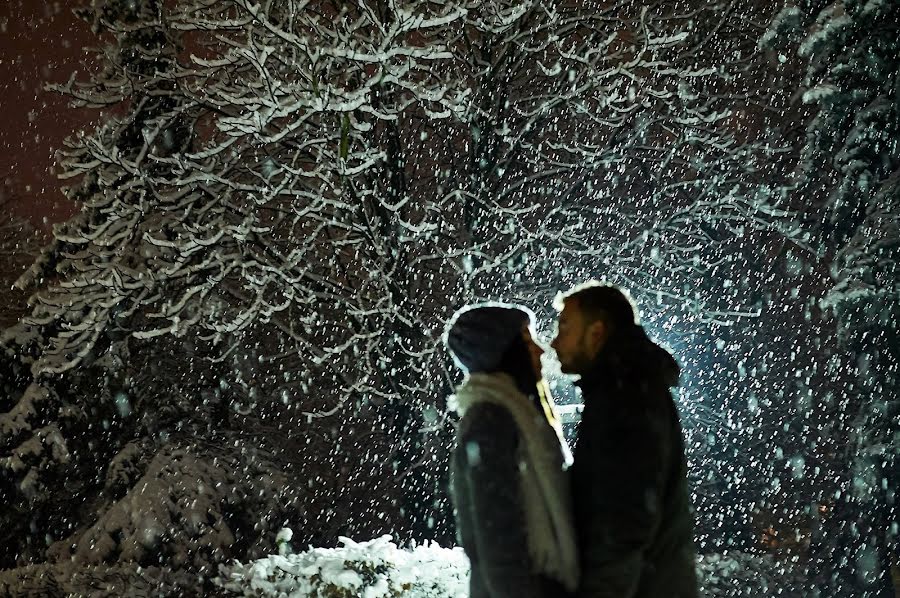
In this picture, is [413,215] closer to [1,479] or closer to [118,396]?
[118,396]

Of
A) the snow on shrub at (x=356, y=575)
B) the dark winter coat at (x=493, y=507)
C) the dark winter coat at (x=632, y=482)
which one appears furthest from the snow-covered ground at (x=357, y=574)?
the dark winter coat at (x=632, y=482)

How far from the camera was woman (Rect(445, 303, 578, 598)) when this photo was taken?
2.62 metres

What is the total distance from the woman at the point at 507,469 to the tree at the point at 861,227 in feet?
23.9

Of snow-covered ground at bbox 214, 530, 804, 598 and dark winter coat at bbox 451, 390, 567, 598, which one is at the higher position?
snow-covered ground at bbox 214, 530, 804, 598

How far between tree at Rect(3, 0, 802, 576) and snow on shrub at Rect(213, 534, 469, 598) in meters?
2.02

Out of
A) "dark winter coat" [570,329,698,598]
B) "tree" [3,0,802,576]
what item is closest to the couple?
"dark winter coat" [570,329,698,598]

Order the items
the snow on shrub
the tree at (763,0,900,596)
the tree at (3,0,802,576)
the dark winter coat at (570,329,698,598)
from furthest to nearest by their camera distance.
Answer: the tree at (3,0,802,576) < the tree at (763,0,900,596) < the snow on shrub < the dark winter coat at (570,329,698,598)

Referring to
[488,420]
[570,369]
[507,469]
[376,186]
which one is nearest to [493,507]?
[507,469]

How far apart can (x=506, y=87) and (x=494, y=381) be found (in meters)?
8.74

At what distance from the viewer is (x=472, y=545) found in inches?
108

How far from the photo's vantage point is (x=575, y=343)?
2.94 m

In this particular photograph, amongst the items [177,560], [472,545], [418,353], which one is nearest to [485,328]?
[472,545]

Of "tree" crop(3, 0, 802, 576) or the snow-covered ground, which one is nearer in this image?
the snow-covered ground

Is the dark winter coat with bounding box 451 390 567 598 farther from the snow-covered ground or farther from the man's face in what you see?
the snow-covered ground
